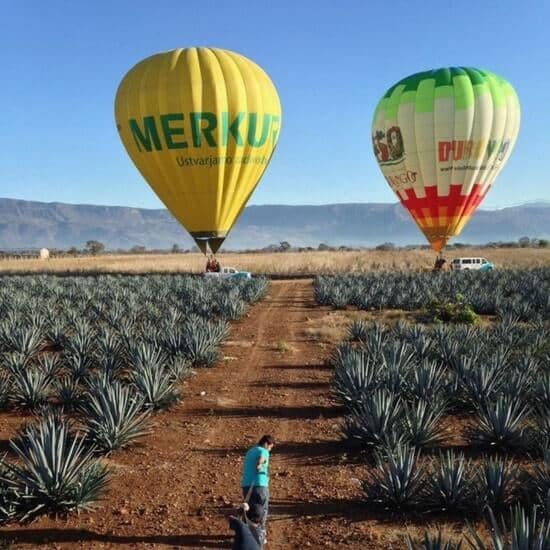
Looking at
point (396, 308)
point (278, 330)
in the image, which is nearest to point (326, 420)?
point (278, 330)

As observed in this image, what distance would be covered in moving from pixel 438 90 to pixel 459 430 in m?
25.4

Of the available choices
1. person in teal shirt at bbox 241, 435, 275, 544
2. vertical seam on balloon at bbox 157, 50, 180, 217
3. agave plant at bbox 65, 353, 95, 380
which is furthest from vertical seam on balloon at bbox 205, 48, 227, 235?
person in teal shirt at bbox 241, 435, 275, 544

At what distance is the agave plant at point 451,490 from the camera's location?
19.9 ft

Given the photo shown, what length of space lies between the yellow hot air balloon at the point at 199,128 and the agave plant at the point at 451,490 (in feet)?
80.5

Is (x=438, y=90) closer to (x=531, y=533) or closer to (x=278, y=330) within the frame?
(x=278, y=330)

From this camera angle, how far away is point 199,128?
93.3ft

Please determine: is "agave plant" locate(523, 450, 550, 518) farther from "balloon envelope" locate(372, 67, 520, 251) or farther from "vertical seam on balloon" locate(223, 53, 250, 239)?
"balloon envelope" locate(372, 67, 520, 251)

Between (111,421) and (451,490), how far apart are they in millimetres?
4488

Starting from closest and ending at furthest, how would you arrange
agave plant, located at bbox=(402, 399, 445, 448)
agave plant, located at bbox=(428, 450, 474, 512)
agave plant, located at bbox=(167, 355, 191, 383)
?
agave plant, located at bbox=(428, 450, 474, 512) < agave plant, located at bbox=(402, 399, 445, 448) < agave plant, located at bbox=(167, 355, 191, 383)

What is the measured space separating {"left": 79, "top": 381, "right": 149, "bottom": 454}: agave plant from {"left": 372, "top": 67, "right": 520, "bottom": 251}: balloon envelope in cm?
2652

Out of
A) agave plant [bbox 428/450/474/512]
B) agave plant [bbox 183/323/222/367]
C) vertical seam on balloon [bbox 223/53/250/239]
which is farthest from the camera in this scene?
vertical seam on balloon [bbox 223/53/250/239]

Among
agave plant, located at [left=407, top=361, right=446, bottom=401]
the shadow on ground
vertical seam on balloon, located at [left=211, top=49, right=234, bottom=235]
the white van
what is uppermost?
vertical seam on balloon, located at [left=211, top=49, right=234, bottom=235]

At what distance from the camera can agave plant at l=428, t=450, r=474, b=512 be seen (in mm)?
6074

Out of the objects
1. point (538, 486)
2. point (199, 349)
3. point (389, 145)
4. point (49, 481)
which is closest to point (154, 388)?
point (199, 349)
